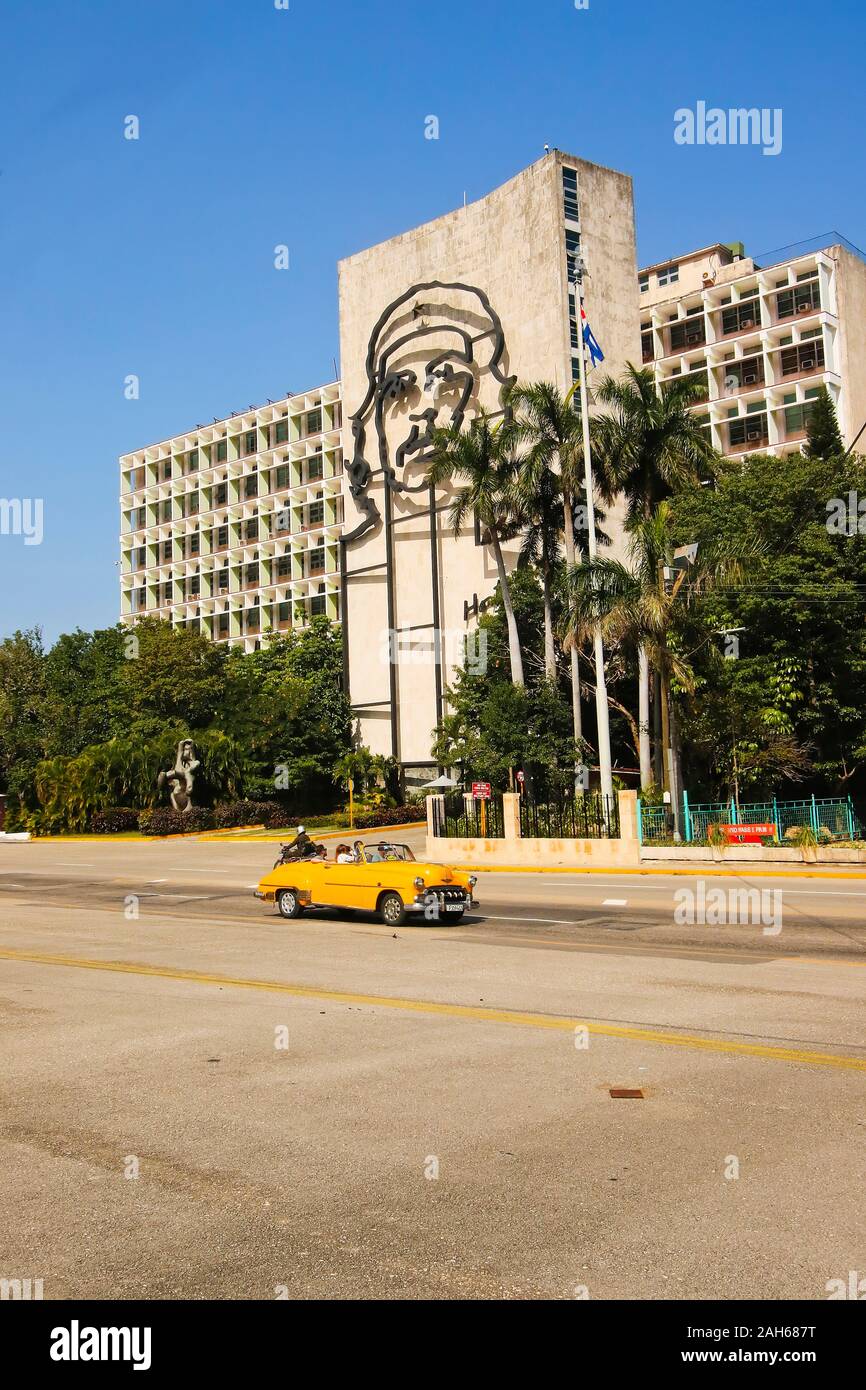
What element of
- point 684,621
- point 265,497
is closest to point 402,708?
point 684,621

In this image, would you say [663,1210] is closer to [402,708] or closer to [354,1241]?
[354,1241]

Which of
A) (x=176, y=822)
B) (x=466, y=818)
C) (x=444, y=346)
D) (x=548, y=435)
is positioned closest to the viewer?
(x=466, y=818)

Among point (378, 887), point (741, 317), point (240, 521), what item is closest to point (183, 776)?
point (378, 887)

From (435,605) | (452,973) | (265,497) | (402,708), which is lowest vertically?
(452,973)

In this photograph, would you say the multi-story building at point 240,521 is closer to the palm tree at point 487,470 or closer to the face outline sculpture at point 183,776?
the face outline sculpture at point 183,776

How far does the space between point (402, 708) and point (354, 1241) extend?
59.6 metres

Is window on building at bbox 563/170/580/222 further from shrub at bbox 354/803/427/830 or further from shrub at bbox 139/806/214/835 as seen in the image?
shrub at bbox 139/806/214/835

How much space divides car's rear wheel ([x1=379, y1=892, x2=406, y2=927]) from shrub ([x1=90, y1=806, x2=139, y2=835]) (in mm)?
46239

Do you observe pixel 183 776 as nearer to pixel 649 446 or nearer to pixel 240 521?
pixel 649 446

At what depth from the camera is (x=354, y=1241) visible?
5.63m

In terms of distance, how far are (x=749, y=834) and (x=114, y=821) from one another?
133ft

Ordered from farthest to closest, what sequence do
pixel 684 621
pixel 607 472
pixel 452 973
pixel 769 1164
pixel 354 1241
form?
1. pixel 607 472
2. pixel 684 621
3. pixel 452 973
4. pixel 769 1164
5. pixel 354 1241

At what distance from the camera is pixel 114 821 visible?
63.2 metres

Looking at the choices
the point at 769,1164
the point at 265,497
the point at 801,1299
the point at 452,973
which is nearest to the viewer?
the point at 801,1299
